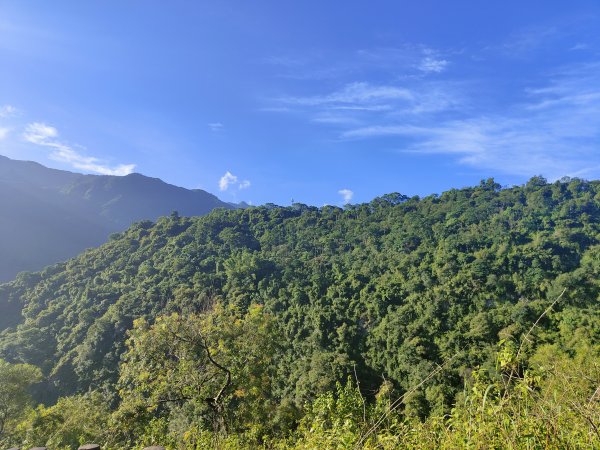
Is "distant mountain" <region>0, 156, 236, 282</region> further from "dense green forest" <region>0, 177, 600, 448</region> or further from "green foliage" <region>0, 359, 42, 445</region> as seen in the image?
"green foliage" <region>0, 359, 42, 445</region>

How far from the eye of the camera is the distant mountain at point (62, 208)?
4309 inches

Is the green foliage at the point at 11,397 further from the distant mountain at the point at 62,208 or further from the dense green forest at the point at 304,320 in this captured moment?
Result: the distant mountain at the point at 62,208

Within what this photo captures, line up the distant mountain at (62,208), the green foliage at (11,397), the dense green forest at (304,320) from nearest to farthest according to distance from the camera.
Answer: the dense green forest at (304,320)
the green foliage at (11,397)
the distant mountain at (62,208)

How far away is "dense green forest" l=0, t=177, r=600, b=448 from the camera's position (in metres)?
8.87

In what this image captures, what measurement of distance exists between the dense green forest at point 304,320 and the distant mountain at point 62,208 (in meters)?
59.1

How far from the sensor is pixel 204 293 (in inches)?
1753

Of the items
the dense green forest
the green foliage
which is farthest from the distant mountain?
the green foliage

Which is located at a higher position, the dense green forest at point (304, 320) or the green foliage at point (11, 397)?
the dense green forest at point (304, 320)

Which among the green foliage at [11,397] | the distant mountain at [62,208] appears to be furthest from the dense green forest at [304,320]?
the distant mountain at [62,208]

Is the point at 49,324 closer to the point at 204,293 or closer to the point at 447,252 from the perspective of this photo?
the point at 204,293

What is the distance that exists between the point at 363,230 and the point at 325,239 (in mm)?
6388

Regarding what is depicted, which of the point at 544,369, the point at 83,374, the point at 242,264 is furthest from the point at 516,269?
the point at 83,374

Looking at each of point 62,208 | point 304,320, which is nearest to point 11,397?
point 304,320

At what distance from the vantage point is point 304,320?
39750 millimetres
